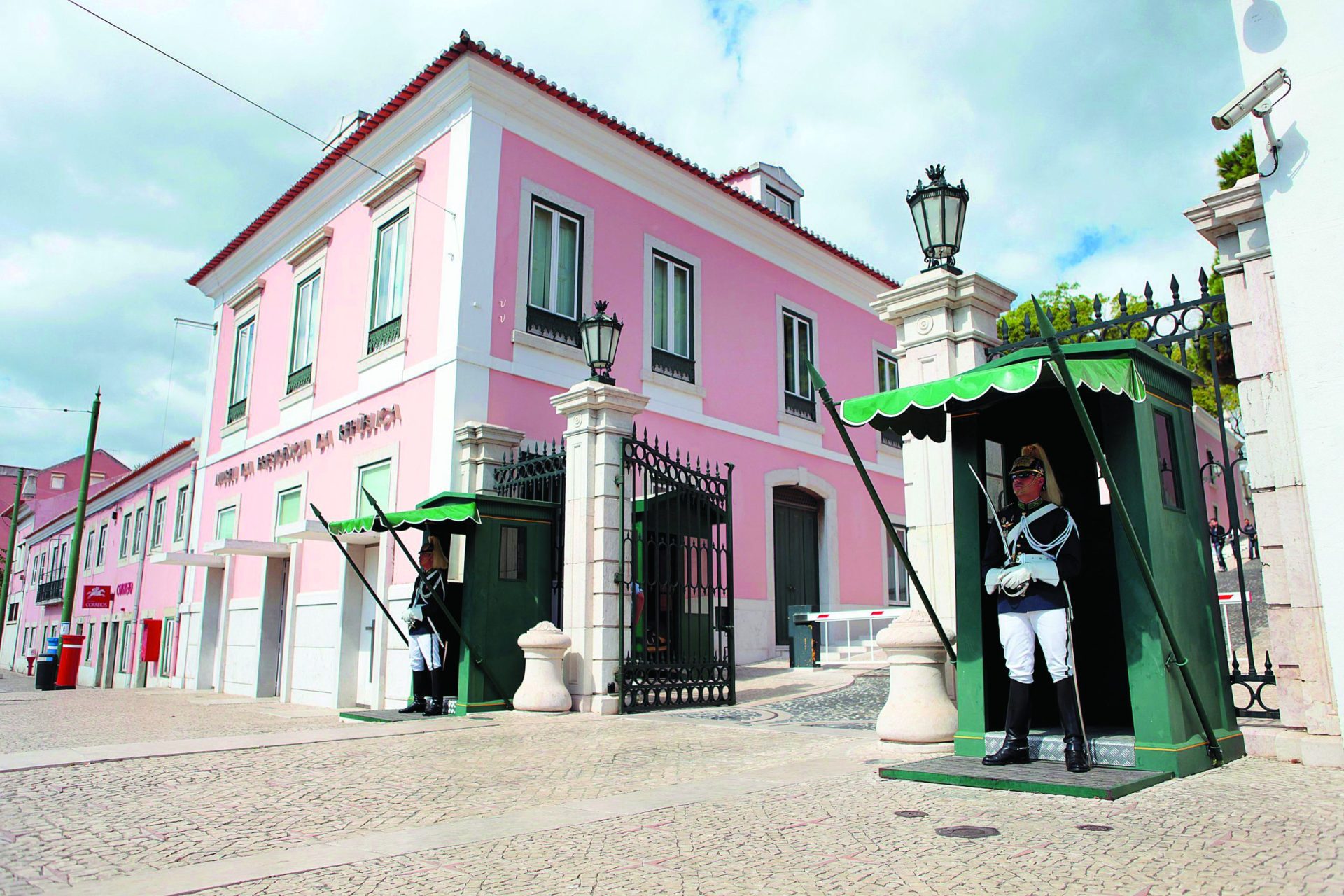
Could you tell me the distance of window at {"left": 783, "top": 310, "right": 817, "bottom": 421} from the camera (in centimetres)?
1805

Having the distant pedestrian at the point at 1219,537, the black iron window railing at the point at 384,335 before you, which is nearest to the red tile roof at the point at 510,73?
the black iron window railing at the point at 384,335

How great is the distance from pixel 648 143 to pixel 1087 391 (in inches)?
427

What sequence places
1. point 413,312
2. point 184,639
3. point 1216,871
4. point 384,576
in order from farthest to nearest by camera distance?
point 184,639 < point 413,312 < point 384,576 < point 1216,871

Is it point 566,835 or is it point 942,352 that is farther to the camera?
point 942,352

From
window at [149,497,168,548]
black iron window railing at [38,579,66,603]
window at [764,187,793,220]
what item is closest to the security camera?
window at [764,187,793,220]

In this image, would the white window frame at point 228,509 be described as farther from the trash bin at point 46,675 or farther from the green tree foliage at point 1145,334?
the green tree foliage at point 1145,334

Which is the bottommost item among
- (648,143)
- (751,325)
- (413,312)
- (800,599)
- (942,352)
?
(800,599)

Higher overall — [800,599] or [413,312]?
[413,312]

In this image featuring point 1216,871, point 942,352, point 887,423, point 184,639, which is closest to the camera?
point 1216,871

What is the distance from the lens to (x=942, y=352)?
7.10 m

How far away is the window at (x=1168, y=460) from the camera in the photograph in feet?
18.2

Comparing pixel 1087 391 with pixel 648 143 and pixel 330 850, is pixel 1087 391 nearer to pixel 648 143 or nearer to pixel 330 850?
pixel 330 850

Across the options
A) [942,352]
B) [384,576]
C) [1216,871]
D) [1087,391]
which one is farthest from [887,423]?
[384,576]

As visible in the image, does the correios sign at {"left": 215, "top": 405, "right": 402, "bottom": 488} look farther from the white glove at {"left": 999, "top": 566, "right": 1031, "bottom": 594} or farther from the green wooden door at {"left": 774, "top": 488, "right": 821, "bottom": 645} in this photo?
the white glove at {"left": 999, "top": 566, "right": 1031, "bottom": 594}
